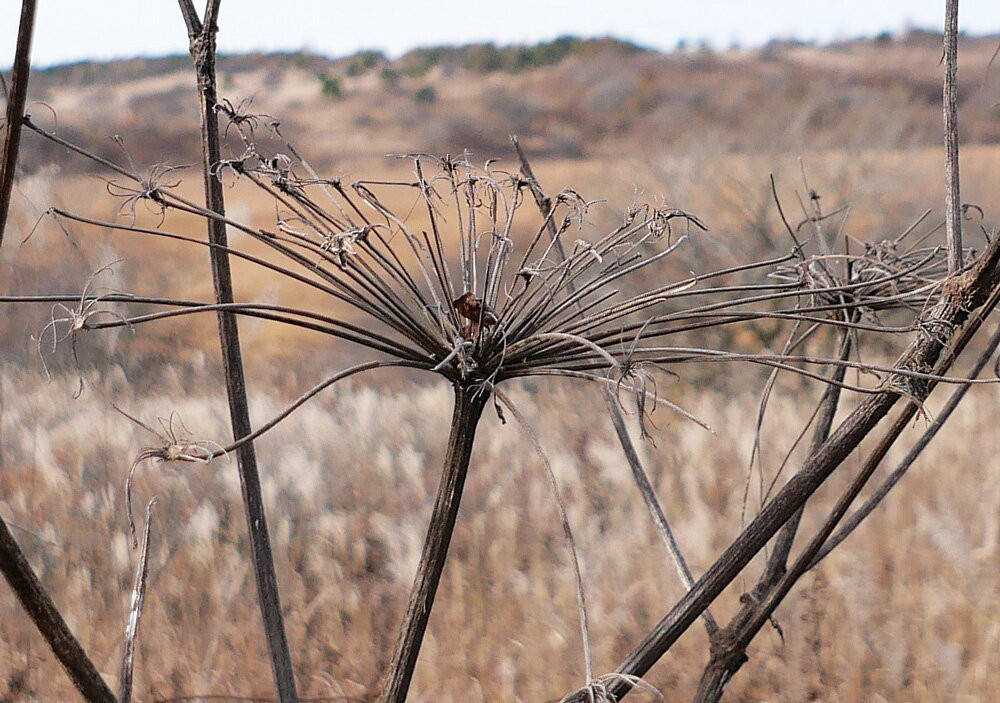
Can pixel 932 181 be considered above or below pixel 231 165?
above

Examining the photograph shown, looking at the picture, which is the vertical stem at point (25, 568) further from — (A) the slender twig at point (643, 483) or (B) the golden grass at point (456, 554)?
(B) the golden grass at point (456, 554)

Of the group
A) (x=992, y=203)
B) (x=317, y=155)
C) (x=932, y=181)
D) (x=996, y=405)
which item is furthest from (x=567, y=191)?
(x=317, y=155)

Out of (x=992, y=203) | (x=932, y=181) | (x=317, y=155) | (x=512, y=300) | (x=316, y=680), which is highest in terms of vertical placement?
(x=317, y=155)

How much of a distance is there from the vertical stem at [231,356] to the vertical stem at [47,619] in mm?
102

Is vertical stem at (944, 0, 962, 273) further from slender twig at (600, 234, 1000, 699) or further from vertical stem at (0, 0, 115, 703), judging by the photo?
vertical stem at (0, 0, 115, 703)

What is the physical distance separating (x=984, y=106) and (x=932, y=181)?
5820 mm

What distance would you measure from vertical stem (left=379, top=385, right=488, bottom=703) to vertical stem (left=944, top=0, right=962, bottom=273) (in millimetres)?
223

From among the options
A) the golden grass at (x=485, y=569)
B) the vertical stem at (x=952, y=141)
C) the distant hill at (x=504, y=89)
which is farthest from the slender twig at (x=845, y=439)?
the distant hill at (x=504, y=89)

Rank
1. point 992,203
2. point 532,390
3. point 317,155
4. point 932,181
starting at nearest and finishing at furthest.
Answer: point 532,390
point 992,203
point 932,181
point 317,155

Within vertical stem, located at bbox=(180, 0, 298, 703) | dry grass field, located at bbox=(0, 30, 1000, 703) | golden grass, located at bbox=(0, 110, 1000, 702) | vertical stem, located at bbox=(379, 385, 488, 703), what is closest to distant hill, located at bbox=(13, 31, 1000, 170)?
dry grass field, located at bbox=(0, 30, 1000, 703)

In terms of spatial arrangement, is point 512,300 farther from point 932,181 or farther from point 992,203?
point 932,181

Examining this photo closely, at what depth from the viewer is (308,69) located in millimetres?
14094

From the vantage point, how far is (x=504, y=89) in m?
13.4

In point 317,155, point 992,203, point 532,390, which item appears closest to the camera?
point 532,390
